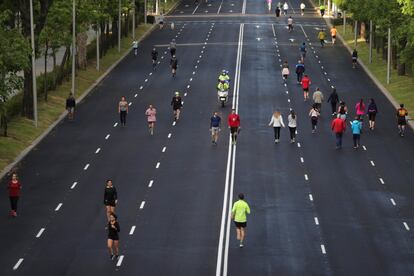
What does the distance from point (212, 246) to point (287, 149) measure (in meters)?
15.4

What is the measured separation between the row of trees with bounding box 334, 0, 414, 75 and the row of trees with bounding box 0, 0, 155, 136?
54.8ft

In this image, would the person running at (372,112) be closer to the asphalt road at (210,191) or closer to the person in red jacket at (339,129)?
the asphalt road at (210,191)

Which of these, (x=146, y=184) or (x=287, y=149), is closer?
(x=146, y=184)

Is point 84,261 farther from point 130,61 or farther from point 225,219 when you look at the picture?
point 130,61

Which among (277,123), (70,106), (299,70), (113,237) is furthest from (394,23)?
(113,237)

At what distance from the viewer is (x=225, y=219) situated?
34344mm

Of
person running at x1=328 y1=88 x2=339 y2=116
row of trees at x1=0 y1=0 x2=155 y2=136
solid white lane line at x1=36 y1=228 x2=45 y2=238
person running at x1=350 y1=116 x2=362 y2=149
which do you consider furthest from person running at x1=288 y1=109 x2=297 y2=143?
solid white lane line at x1=36 y1=228 x2=45 y2=238

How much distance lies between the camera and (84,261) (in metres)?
29.6

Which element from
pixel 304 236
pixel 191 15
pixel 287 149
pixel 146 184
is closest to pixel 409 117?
pixel 287 149

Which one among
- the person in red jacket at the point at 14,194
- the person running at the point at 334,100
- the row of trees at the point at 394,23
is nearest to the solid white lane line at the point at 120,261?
the person in red jacket at the point at 14,194

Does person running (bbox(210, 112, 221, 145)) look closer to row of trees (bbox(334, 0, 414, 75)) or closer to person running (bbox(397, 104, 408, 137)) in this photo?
person running (bbox(397, 104, 408, 137))

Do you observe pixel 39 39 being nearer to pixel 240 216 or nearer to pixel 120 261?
pixel 240 216

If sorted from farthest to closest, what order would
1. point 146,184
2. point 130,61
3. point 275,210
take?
point 130,61 → point 146,184 → point 275,210

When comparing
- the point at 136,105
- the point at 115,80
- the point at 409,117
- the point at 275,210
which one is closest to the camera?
the point at 275,210
